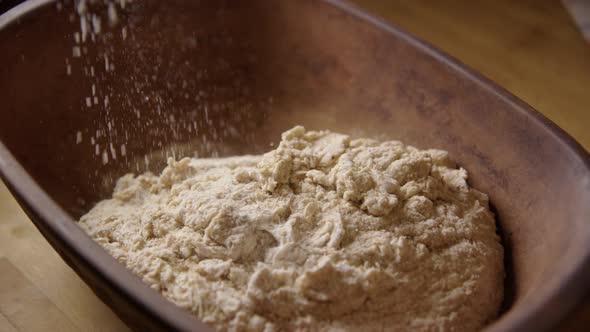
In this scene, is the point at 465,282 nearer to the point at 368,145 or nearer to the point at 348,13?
the point at 368,145

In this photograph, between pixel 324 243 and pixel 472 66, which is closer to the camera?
pixel 324 243

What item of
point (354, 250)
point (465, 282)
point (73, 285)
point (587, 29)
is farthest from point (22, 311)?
point (587, 29)

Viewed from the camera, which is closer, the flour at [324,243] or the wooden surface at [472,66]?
the flour at [324,243]

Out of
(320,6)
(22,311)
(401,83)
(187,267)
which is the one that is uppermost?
(320,6)
